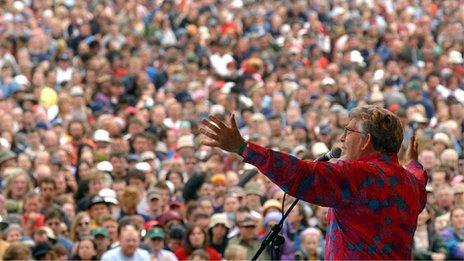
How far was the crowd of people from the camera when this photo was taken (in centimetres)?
1202

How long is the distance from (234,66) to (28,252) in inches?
432

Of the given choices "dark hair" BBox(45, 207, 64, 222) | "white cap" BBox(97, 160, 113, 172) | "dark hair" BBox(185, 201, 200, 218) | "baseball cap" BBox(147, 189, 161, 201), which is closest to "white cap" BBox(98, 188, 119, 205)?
"baseball cap" BBox(147, 189, 161, 201)

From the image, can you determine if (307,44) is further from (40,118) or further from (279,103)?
(40,118)

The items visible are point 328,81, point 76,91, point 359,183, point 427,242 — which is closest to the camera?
point 359,183

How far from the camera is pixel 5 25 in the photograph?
21.5 m

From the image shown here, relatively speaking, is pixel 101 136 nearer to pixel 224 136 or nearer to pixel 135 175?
pixel 135 175

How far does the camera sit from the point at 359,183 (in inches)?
231

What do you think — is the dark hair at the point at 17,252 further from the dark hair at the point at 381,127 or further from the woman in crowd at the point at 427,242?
the dark hair at the point at 381,127

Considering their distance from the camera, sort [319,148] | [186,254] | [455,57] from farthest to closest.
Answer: [455,57], [319,148], [186,254]

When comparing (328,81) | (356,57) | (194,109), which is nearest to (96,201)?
(194,109)

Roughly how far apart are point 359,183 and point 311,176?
239mm

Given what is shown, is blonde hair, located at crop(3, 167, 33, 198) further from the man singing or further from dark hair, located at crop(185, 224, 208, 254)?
the man singing

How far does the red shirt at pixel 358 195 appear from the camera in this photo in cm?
575

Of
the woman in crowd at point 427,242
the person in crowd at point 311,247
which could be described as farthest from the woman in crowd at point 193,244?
the woman in crowd at point 427,242
